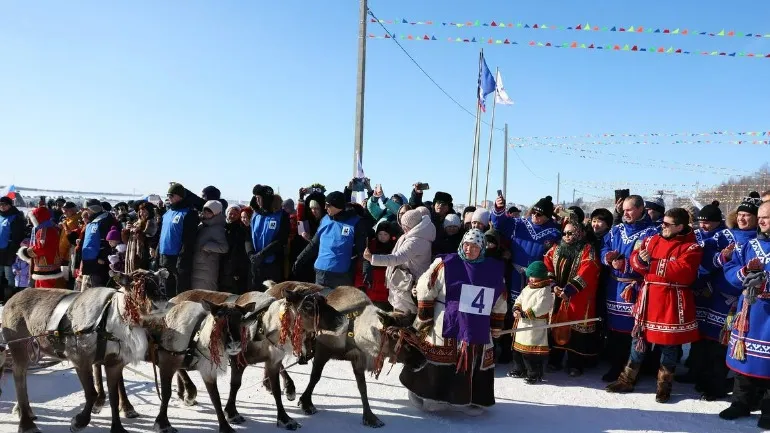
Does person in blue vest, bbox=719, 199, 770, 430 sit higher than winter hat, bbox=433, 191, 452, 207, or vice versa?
winter hat, bbox=433, 191, 452, 207

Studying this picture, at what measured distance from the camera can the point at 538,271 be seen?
5660 mm

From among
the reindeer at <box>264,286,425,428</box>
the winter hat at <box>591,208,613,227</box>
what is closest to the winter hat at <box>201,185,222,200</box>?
the reindeer at <box>264,286,425,428</box>

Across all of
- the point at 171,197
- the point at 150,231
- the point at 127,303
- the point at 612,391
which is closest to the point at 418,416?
the point at 612,391

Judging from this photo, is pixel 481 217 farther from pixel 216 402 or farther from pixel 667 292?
pixel 216 402

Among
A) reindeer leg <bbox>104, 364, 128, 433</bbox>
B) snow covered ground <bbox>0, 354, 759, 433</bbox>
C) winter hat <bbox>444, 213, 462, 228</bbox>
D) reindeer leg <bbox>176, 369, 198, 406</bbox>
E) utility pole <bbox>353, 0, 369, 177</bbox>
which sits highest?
utility pole <bbox>353, 0, 369, 177</bbox>

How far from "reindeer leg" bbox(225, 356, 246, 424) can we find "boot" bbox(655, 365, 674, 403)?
12.9 feet

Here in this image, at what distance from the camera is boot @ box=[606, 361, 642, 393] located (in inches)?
217

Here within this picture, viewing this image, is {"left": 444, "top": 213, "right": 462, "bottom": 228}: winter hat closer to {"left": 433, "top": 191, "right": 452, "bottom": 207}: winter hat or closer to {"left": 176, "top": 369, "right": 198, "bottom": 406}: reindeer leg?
{"left": 433, "top": 191, "right": 452, "bottom": 207}: winter hat

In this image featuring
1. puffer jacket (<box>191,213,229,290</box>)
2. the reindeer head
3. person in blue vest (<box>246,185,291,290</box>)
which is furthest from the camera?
puffer jacket (<box>191,213,229,290</box>)

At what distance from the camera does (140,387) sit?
536 centimetres

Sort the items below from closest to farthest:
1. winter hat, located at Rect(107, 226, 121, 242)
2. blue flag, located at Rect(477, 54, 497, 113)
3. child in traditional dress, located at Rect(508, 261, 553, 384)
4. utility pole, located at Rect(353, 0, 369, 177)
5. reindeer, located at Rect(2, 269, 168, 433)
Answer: reindeer, located at Rect(2, 269, 168, 433) < child in traditional dress, located at Rect(508, 261, 553, 384) < winter hat, located at Rect(107, 226, 121, 242) < utility pole, located at Rect(353, 0, 369, 177) < blue flag, located at Rect(477, 54, 497, 113)

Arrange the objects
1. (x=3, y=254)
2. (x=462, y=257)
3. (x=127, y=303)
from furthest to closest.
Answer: (x=3, y=254), (x=462, y=257), (x=127, y=303)

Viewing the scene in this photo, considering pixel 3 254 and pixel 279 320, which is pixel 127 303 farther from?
→ pixel 3 254

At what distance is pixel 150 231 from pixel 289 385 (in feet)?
11.3
